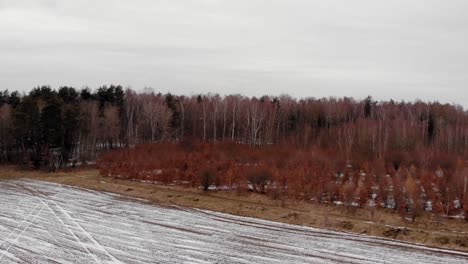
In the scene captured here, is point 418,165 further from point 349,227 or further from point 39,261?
point 39,261

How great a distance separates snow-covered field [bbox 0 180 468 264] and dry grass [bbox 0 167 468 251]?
136cm

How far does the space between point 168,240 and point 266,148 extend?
38148 millimetres

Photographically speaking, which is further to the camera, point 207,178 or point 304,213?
point 207,178

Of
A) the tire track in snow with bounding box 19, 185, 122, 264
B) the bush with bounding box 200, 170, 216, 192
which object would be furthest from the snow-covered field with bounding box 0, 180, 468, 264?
the bush with bounding box 200, 170, 216, 192

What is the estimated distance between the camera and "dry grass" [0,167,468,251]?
2381 centimetres

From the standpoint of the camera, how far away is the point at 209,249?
69.1ft

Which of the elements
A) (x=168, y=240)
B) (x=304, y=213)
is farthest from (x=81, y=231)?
(x=304, y=213)

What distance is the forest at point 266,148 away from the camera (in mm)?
32531

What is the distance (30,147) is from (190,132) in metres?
33.0

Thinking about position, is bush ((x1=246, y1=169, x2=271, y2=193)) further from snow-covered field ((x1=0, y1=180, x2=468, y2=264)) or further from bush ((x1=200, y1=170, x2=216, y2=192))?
snow-covered field ((x1=0, y1=180, x2=468, y2=264))

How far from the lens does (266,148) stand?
59594mm

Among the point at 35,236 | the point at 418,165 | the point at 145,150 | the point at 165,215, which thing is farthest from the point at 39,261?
the point at 418,165

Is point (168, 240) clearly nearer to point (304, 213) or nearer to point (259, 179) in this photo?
point (304, 213)

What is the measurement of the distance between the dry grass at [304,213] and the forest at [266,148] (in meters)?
1.27
